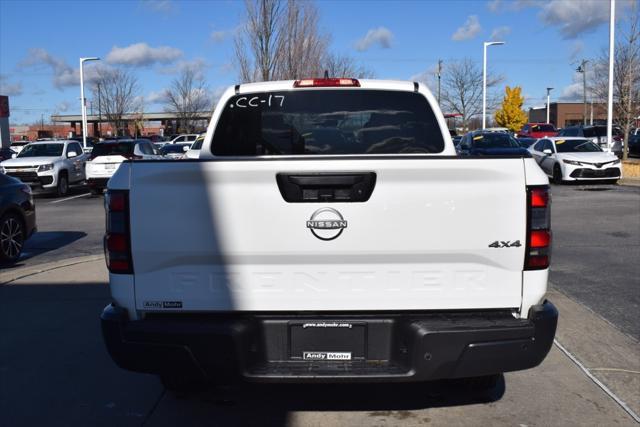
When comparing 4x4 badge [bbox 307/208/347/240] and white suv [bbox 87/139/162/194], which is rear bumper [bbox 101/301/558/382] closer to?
4x4 badge [bbox 307/208/347/240]

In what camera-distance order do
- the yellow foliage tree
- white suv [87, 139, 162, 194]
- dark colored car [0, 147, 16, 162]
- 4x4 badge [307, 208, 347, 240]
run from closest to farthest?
4x4 badge [307, 208, 347, 240], white suv [87, 139, 162, 194], dark colored car [0, 147, 16, 162], the yellow foliage tree

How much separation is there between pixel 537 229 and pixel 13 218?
8.21 meters

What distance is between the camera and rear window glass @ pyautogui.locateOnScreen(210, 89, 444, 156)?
4898mm

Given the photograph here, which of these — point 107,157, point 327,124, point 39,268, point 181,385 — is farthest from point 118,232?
point 107,157

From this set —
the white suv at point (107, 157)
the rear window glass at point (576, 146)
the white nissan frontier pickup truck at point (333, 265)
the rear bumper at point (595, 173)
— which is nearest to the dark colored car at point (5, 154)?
the white suv at point (107, 157)

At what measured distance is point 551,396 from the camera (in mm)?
4379

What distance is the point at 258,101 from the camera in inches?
198

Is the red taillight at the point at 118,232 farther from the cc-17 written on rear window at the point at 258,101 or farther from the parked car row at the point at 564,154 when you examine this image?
the parked car row at the point at 564,154

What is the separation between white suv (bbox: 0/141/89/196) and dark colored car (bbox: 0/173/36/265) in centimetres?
1013

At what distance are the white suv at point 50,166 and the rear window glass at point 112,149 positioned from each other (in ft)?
4.08

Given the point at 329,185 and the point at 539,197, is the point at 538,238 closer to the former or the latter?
the point at 539,197

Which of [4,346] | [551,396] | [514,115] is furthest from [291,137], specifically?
[514,115]

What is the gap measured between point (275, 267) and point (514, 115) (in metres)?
60.8

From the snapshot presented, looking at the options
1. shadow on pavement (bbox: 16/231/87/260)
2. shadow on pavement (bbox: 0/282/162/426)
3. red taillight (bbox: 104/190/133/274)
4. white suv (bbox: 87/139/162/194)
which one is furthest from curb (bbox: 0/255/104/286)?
white suv (bbox: 87/139/162/194)
